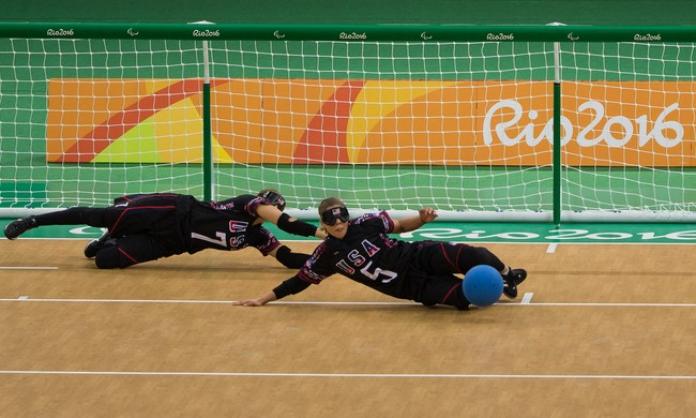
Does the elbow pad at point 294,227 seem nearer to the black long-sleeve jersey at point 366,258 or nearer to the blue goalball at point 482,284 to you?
the black long-sleeve jersey at point 366,258

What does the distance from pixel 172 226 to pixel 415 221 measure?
277cm

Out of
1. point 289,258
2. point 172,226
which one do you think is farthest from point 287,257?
point 172,226

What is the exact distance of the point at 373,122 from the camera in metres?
18.0

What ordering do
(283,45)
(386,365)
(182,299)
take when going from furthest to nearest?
(283,45) < (182,299) < (386,365)

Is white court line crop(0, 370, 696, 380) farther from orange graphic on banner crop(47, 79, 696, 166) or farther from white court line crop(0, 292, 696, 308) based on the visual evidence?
orange graphic on banner crop(47, 79, 696, 166)

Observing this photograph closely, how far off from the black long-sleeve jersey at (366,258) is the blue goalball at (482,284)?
60 cm

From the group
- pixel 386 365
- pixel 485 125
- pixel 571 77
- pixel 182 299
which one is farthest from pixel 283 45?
pixel 386 365

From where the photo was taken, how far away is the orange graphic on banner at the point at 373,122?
17.5 metres

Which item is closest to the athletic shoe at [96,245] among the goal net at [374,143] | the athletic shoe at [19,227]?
the athletic shoe at [19,227]

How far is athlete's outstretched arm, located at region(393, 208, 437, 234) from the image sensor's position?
1155 centimetres

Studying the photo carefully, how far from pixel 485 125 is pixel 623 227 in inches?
112

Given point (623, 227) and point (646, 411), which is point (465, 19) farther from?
point (646, 411)

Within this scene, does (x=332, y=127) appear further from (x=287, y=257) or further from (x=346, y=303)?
(x=346, y=303)

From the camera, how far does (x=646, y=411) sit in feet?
30.1
